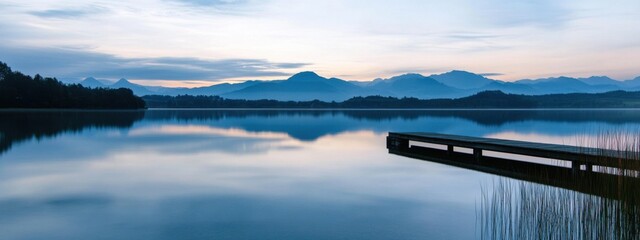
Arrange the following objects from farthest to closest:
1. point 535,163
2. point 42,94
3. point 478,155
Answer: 1. point 42,94
2. point 478,155
3. point 535,163

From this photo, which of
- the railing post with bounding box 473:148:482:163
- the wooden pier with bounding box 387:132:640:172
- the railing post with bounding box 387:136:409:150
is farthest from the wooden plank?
the railing post with bounding box 387:136:409:150

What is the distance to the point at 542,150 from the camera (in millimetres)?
13664

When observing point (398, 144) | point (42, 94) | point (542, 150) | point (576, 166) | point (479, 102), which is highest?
point (42, 94)

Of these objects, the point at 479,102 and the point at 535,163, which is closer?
the point at 535,163

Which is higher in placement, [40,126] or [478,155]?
[40,126]

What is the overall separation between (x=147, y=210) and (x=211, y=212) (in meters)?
1.12

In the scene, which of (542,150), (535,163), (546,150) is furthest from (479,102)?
(546,150)

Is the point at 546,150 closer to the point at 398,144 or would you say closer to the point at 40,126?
the point at 398,144

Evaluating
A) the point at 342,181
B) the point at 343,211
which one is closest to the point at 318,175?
the point at 342,181

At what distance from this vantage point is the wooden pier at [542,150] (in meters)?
8.00

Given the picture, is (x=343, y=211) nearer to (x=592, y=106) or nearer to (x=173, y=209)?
(x=173, y=209)

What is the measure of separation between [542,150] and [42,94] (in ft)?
275

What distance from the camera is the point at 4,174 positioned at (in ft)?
42.2

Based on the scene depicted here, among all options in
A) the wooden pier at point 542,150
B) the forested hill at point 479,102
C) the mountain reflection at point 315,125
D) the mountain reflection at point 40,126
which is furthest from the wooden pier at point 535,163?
the forested hill at point 479,102
